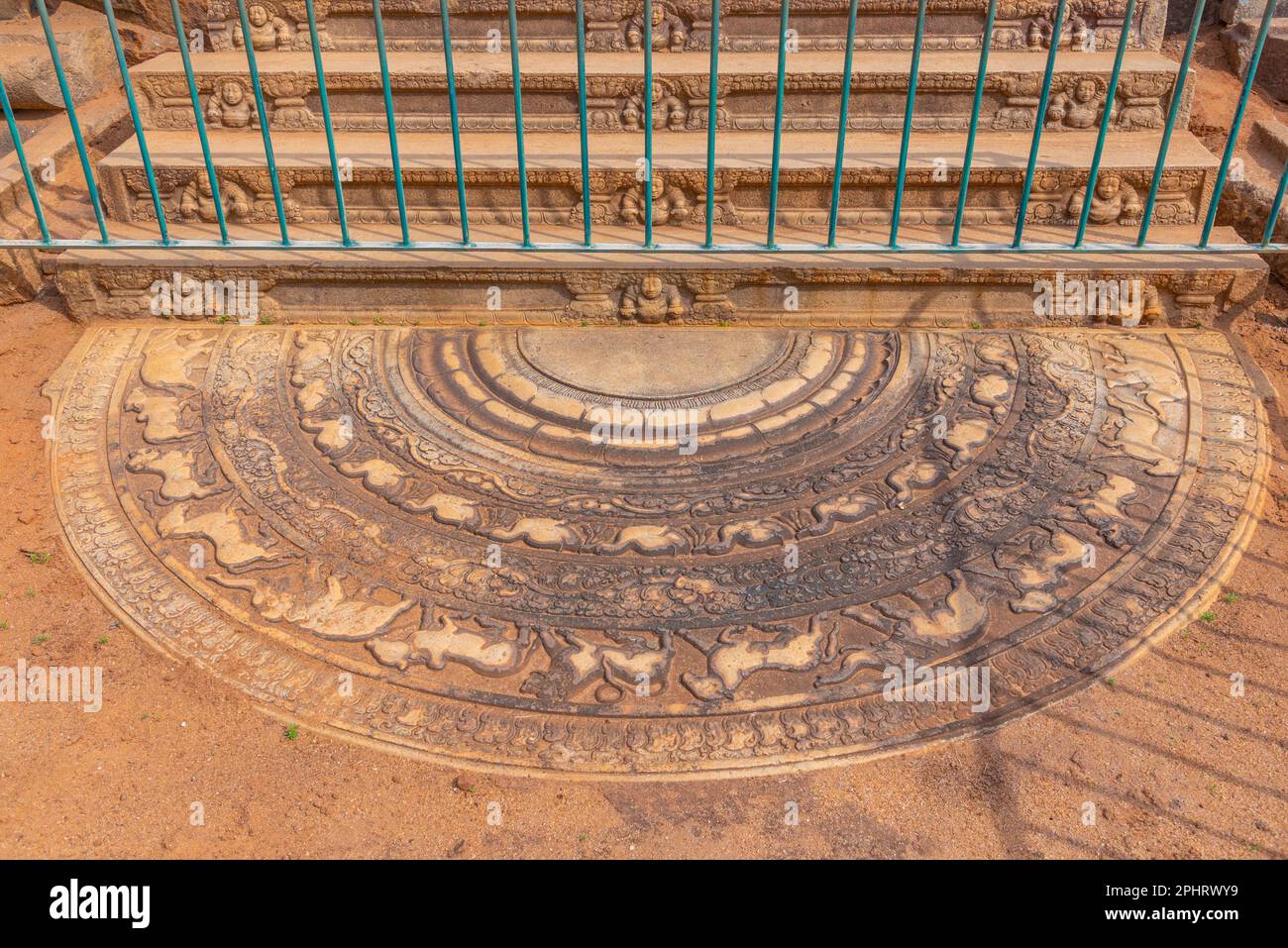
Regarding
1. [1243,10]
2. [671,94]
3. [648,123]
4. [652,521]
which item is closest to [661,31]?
[671,94]

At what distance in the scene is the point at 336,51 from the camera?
654 cm

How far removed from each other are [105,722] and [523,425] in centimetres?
218

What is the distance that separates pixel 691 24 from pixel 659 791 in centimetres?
519

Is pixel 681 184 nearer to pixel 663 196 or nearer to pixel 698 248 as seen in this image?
pixel 663 196

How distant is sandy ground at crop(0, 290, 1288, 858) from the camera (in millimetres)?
2990

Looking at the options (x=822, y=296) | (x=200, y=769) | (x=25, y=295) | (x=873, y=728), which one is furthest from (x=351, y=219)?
(x=873, y=728)

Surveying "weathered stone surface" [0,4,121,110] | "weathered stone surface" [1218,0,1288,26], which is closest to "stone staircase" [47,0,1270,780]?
"weathered stone surface" [0,4,121,110]

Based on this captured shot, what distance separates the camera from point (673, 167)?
218 inches

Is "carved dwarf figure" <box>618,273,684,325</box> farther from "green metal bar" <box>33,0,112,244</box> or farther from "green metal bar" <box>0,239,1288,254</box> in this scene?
"green metal bar" <box>33,0,112,244</box>

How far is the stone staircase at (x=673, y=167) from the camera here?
17.7 feet

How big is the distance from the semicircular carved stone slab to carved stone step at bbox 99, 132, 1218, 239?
793mm

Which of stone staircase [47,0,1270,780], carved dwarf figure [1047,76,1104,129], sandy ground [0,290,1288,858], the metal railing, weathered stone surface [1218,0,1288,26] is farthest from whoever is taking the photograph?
weathered stone surface [1218,0,1288,26]

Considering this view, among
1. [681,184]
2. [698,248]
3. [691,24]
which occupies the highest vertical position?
[691,24]

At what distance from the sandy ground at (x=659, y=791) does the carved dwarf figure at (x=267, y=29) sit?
14.9ft
